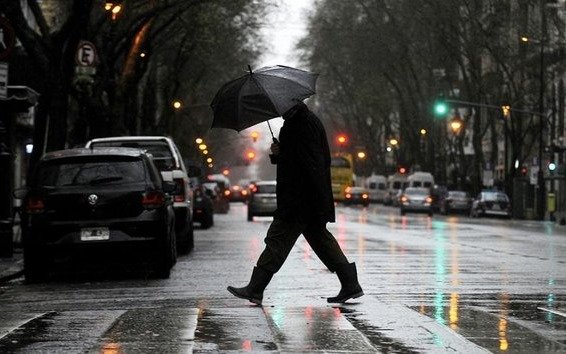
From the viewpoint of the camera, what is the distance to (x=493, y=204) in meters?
67.9

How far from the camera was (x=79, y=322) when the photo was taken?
11609 millimetres

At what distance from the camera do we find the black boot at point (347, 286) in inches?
515

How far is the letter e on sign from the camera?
3294cm

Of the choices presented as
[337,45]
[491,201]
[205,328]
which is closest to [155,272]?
[205,328]

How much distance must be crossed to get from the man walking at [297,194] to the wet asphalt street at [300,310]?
270 millimetres

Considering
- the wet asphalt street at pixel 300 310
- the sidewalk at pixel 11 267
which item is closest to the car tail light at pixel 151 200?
the wet asphalt street at pixel 300 310

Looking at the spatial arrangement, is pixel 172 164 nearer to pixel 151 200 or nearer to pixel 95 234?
pixel 151 200

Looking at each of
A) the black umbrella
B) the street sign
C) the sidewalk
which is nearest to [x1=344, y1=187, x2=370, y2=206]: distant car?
the sidewalk

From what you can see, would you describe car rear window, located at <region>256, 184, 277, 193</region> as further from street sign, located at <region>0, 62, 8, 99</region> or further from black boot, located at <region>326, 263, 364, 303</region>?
black boot, located at <region>326, 263, 364, 303</region>

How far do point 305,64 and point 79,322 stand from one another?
256 feet

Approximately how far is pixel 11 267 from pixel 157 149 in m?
4.99

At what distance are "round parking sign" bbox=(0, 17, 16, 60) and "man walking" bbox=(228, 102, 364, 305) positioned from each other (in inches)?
324

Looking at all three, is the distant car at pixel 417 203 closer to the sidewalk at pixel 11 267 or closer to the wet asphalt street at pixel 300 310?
the sidewalk at pixel 11 267

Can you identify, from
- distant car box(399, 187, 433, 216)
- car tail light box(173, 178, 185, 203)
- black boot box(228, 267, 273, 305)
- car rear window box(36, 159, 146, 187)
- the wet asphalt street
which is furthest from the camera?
distant car box(399, 187, 433, 216)
